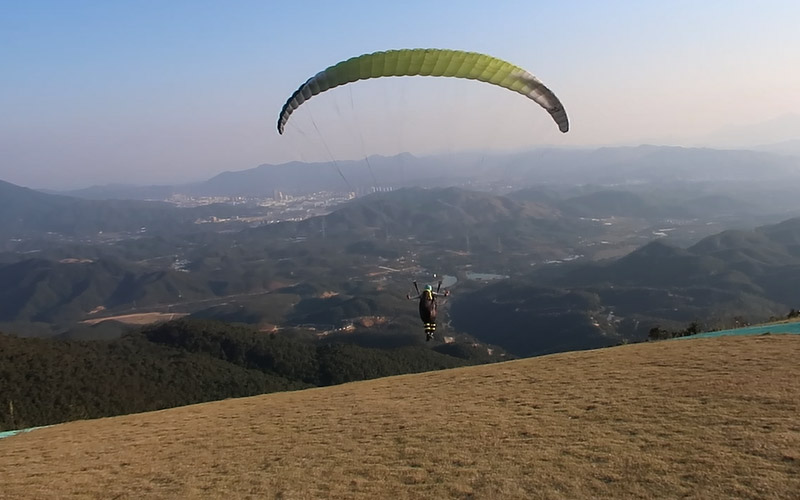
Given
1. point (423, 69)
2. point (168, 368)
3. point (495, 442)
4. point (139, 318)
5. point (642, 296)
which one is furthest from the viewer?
point (139, 318)

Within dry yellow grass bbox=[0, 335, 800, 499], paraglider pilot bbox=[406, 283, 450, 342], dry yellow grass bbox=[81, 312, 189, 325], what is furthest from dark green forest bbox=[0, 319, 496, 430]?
dry yellow grass bbox=[81, 312, 189, 325]

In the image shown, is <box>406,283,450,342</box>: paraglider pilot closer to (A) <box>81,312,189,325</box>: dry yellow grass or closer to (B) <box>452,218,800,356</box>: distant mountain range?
(B) <box>452,218,800,356</box>: distant mountain range

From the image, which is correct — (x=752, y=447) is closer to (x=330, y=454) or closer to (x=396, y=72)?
(x=330, y=454)

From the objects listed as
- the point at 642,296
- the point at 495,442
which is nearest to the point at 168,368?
the point at 495,442

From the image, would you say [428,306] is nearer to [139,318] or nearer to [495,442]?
[495,442]

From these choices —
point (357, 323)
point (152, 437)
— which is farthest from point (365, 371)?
point (357, 323)

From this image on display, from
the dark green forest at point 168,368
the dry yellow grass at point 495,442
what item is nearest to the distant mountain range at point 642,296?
the dark green forest at point 168,368
